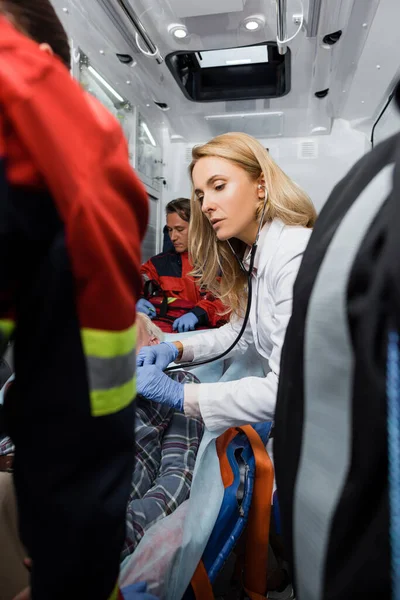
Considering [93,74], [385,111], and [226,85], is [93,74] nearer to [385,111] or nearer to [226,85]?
[226,85]

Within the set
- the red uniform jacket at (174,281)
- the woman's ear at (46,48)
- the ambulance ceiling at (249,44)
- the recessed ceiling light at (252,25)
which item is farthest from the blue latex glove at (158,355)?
the recessed ceiling light at (252,25)

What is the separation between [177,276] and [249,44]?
71.5 inches

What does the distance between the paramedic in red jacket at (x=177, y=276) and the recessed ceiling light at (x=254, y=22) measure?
57.4 inches

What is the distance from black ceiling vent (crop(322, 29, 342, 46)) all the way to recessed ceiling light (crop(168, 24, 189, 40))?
2.51 feet

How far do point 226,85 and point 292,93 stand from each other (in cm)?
49

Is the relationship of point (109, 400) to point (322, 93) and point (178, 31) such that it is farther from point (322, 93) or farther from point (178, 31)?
point (322, 93)

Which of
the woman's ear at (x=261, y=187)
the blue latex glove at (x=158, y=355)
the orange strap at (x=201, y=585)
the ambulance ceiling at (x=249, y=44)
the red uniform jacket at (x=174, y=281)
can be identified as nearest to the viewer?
the orange strap at (x=201, y=585)

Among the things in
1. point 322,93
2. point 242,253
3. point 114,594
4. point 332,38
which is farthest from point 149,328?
point 322,93

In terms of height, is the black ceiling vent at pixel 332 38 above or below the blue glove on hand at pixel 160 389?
above

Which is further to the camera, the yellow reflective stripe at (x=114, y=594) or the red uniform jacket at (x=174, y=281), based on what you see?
the red uniform jacket at (x=174, y=281)

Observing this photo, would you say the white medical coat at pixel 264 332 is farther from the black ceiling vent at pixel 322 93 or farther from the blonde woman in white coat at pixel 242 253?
the black ceiling vent at pixel 322 93

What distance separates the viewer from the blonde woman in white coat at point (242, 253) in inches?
45.9

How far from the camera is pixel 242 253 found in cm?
174

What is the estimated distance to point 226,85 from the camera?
2566 mm
